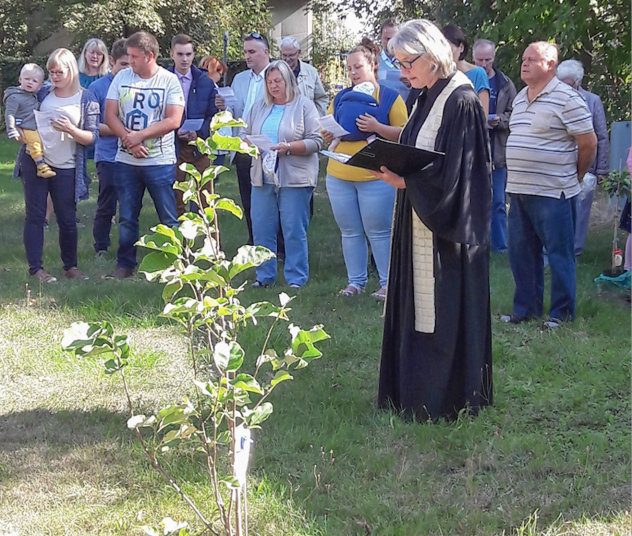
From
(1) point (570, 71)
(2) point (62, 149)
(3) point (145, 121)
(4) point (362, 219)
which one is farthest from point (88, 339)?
(1) point (570, 71)

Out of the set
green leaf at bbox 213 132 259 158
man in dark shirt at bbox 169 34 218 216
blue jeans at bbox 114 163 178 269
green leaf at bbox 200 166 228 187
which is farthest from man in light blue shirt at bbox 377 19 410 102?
green leaf at bbox 213 132 259 158

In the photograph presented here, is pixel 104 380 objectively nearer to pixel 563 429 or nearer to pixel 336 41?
pixel 563 429

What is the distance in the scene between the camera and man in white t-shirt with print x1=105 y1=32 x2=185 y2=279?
23.6 feet

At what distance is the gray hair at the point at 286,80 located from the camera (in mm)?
7016

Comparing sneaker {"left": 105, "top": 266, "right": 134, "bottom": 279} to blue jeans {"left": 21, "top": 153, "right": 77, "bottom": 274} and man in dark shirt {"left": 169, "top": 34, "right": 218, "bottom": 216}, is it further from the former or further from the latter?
man in dark shirt {"left": 169, "top": 34, "right": 218, "bottom": 216}

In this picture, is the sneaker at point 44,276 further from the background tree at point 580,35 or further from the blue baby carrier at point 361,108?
the background tree at point 580,35

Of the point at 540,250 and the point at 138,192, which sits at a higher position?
the point at 138,192

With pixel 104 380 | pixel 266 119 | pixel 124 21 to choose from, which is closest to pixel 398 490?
pixel 104 380

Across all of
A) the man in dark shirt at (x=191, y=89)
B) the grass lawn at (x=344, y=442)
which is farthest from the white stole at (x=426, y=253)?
the man in dark shirt at (x=191, y=89)

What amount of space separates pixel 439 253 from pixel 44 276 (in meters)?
4.66

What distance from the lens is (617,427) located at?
4387mm

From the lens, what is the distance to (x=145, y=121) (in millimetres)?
7277

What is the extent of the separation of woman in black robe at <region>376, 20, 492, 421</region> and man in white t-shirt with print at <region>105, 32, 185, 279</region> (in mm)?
3495

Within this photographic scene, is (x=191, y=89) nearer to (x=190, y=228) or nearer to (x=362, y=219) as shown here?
(x=362, y=219)
